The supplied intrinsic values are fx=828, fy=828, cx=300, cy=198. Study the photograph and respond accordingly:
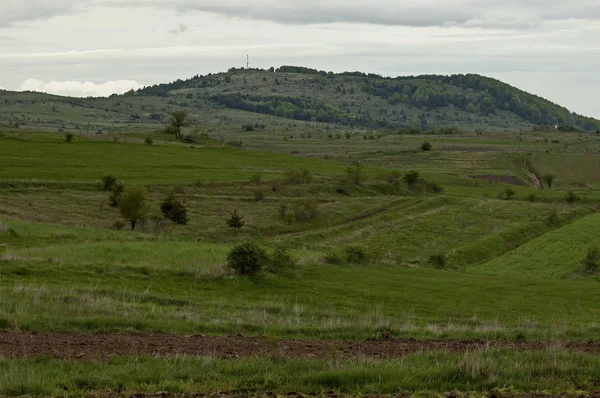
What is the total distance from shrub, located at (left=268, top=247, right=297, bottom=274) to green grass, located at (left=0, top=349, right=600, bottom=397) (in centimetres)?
1826

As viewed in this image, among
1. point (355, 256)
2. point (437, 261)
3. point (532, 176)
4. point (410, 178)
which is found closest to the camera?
point (355, 256)

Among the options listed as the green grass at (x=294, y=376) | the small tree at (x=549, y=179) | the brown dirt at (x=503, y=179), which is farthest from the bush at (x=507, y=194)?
the green grass at (x=294, y=376)

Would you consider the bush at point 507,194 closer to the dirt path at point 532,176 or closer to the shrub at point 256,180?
the dirt path at point 532,176

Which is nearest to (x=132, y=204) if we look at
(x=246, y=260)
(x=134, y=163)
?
(x=246, y=260)

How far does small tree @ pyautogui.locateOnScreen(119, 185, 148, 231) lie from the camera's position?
5769 cm

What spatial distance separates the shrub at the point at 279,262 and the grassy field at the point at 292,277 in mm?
402

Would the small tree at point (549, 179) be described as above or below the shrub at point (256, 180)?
below

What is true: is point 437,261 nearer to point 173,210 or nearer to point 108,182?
point 173,210

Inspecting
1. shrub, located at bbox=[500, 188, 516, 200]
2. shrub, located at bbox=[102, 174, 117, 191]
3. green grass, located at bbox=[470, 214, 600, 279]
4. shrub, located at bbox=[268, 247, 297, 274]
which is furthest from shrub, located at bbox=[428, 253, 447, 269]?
shrub, located at bbox=[500, 188, 516, 200]

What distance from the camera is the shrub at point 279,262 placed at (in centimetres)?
3278

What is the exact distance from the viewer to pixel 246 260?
104 feet

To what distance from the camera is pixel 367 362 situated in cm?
1425

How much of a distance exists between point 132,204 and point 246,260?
2819cm

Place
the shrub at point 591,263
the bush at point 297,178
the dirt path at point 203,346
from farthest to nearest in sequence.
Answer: the bush at point 297,178, the shrub at point 591,263, the dirt path at point 203,346
